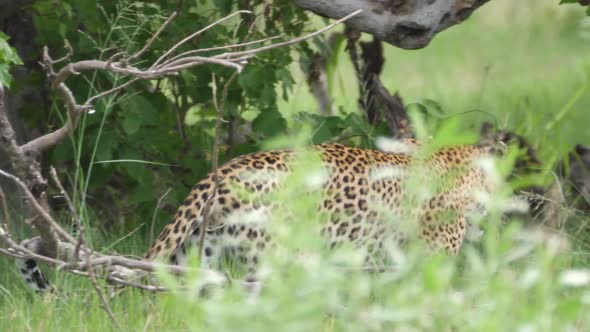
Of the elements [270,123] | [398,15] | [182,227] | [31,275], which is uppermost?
[398,15]

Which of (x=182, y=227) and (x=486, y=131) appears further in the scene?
(x=486, y=131)

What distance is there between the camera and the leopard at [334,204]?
13.9 ft

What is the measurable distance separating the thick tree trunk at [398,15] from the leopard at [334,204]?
44cm

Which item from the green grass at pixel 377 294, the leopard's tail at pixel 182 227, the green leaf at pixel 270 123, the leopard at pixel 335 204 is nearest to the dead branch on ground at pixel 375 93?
the leopard at pixel 335 204

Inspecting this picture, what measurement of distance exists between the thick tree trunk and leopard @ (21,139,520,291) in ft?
1.44

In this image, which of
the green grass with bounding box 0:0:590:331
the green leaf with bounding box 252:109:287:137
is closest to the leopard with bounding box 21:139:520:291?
the green grass with bounding box 0:0:590:331

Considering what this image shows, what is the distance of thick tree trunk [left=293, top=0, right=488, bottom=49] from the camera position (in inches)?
171

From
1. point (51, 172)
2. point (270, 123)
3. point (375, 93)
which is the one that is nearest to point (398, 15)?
point (270, 123)

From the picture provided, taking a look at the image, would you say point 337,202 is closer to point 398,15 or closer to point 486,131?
point 398,15

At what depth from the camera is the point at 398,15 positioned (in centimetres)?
437

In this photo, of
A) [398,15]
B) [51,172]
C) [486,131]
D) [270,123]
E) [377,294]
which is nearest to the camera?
[51,172]

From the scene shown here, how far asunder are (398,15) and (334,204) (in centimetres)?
80

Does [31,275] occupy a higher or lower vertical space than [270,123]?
lower

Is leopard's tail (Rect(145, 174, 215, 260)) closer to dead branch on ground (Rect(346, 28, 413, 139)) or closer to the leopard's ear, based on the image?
dead branch on ground (Rect(346, 28, 413, 139))
